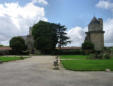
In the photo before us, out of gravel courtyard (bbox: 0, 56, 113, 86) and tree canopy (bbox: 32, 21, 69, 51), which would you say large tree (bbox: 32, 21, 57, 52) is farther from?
gravel courtyard (bbox: 0, 56, 113, 86)

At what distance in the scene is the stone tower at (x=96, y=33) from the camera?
56.7 metres

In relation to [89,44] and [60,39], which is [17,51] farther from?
[89,44]

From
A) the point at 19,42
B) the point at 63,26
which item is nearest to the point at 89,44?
the point at 63,26

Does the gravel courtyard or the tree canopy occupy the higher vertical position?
the tree canopy

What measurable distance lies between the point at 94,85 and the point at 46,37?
1660 inches

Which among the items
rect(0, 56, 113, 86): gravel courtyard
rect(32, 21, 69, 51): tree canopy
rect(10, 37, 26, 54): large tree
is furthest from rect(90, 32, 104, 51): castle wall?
rect(0, 56, 113, 86): gravel courtyard

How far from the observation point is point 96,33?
57.5m

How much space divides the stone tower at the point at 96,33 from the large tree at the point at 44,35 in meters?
17.1

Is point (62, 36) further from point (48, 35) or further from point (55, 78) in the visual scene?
point (55, 78)

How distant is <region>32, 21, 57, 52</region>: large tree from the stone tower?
17.1 meters

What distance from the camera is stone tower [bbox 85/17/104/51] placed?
56688 millimetres

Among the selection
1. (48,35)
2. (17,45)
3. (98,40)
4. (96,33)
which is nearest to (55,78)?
(48,35)

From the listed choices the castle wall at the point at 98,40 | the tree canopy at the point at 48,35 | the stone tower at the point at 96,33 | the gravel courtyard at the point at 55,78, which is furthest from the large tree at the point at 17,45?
the gravel courtyard at the point at 55,78

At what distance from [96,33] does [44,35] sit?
23068 mm
